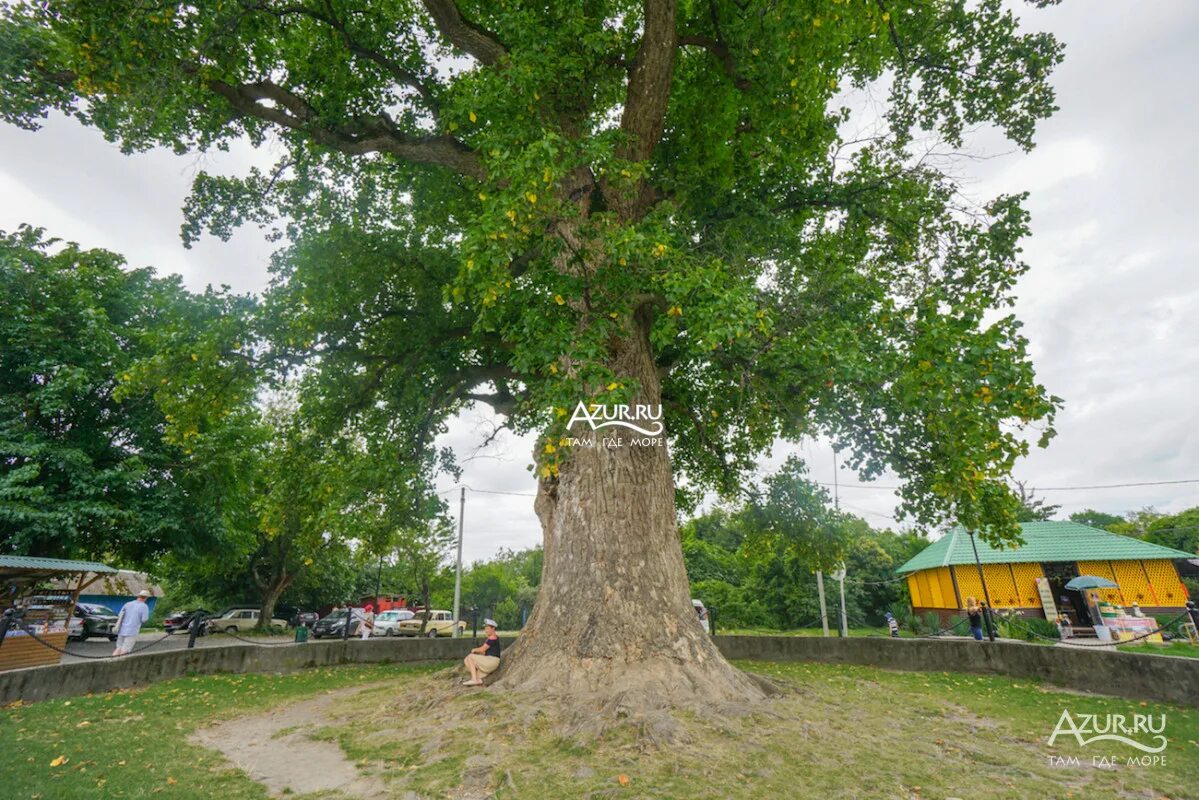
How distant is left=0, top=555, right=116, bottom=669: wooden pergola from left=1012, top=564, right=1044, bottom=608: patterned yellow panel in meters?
31.9

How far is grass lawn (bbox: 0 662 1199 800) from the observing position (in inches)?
164

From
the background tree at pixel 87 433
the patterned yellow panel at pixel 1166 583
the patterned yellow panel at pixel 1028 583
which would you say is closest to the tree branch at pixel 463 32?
the background tree at pixel 87 433

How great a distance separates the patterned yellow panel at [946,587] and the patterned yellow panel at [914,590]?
9.26 ft

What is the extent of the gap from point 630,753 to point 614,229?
538 centimetres

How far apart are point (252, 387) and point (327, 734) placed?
273 inches

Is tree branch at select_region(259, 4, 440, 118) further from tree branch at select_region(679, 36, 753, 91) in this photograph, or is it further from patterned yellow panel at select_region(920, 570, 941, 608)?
patterned yellow panel at select_region(920, 570, 941, 608)

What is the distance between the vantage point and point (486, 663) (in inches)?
281

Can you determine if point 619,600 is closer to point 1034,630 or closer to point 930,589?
point 1034,630

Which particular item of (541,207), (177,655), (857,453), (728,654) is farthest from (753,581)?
(541,207)

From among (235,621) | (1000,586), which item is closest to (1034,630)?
(1000,586)

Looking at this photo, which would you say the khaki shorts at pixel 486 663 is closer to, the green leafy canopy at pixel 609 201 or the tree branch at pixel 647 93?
the green leafy canopy at pixel 609 201

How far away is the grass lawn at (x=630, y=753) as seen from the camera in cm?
416

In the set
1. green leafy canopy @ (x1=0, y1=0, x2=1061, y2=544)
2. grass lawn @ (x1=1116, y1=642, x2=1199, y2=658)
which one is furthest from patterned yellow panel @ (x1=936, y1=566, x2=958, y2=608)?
green leafy canopy @ (x1=0, y1=0, x2=1061, y2=544)

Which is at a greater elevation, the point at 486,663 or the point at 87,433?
the point at 87,433
